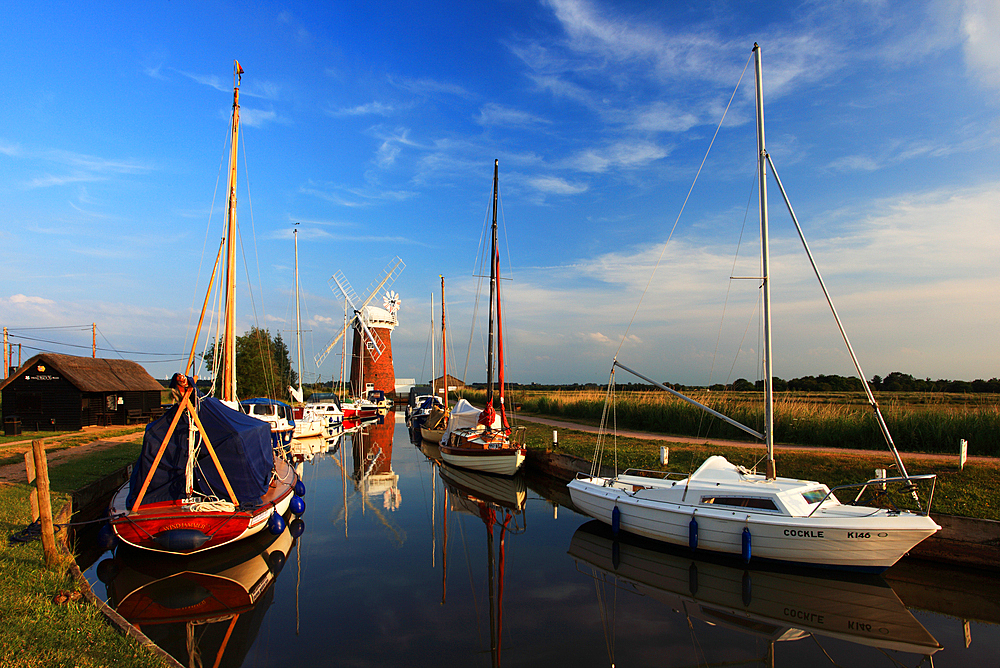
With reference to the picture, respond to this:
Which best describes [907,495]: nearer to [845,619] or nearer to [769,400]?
[769,400]

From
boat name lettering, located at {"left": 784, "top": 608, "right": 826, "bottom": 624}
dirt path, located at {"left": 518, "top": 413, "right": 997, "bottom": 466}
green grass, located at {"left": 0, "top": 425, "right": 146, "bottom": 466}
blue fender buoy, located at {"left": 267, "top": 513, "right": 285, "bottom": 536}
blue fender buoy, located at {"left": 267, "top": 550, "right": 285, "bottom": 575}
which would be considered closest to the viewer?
boat name lettering, located at {"left": 784, "top": 608, "right": 826, "bottom": 624}

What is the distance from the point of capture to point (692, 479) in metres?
12.8

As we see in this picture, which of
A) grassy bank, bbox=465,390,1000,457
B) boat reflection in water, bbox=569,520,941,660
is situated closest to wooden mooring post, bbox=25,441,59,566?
boat reflection in water, bbox=569,520,941,660

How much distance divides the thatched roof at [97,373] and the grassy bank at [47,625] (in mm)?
22209

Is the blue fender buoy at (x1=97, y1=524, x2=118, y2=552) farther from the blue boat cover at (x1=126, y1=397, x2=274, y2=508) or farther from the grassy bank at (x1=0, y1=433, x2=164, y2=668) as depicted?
the grassy bank at (x1=0, y1=433, x2=164, y2=668)

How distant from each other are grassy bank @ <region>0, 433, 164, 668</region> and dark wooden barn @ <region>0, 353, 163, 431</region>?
2219cm

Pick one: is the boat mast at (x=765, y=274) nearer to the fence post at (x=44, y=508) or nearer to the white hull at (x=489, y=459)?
the white hull at (x=489, y=459)

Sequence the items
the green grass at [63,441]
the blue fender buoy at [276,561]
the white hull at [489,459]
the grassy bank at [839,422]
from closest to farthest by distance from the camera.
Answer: the blue fender buoy at [276,561] → the grassy bank at [839,422] → the green grass at [63,441] → the white hull at [489,459]

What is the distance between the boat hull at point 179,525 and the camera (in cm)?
1075

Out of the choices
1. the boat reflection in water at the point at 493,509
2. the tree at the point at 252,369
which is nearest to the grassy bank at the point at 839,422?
the boat reflection in water at the point at 493,509

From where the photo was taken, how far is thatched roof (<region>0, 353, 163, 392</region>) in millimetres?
27219

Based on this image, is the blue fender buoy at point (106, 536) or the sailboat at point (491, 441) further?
the sailboat at point (491, 441)

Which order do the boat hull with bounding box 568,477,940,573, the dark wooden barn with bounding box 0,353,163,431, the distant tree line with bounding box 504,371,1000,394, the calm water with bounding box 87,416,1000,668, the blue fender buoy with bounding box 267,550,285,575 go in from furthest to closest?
the distant tree line with bounding box 504,371,1000,394 < the dark wooden barn with bounding box 0,353,163,431 < the blue fender buoy with bounding box 267,550,285,575 < the boat hull with bounding box 568,477,940,573 < the calm water with bounding box 87,416,1000,668

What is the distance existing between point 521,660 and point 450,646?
1214mm
